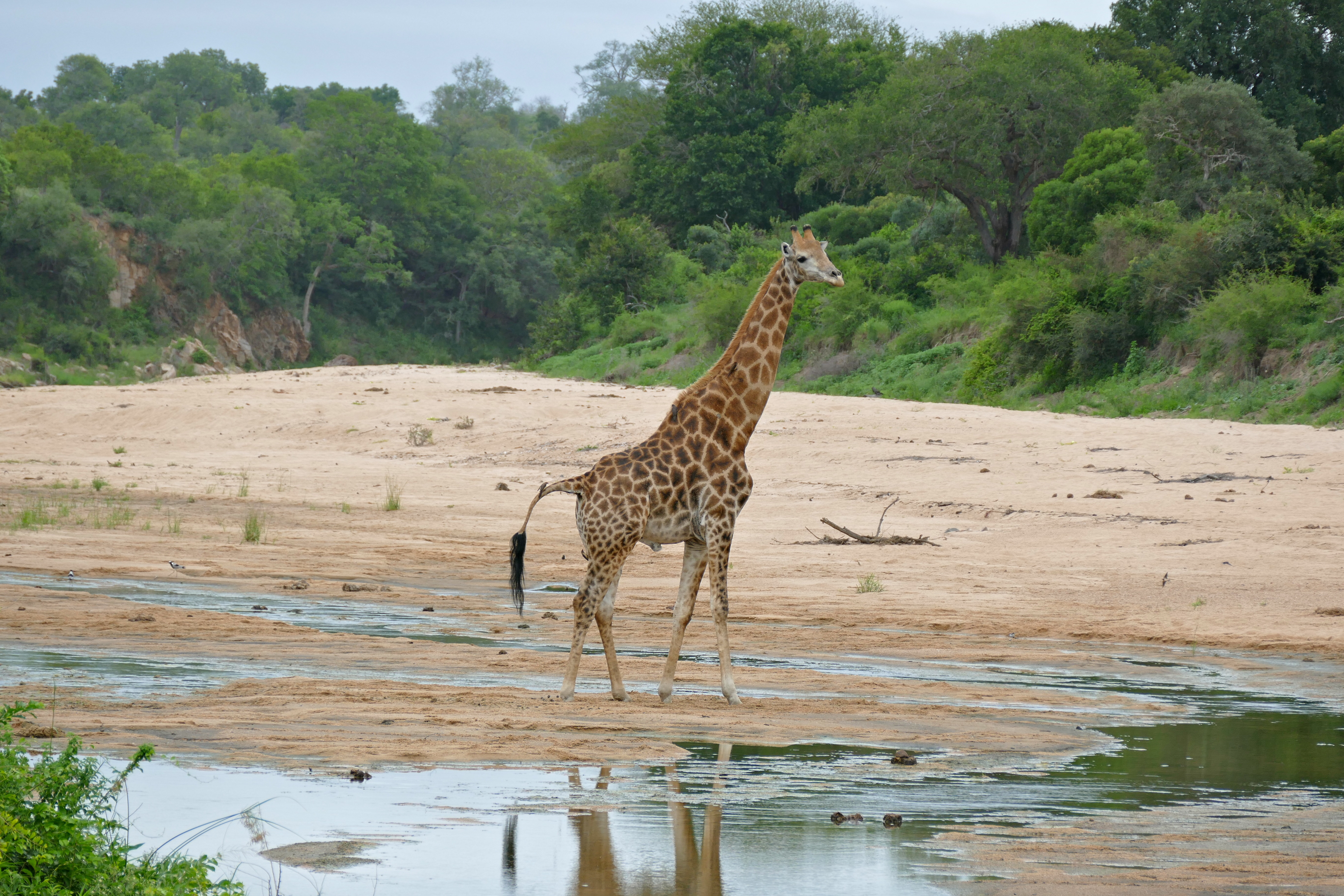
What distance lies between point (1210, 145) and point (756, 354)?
30.5 m

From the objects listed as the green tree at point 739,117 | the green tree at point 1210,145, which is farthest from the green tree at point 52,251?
the green tree at point 1210,145

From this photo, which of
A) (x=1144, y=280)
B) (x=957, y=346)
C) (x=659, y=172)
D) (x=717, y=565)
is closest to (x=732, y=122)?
(x=659, y=172)

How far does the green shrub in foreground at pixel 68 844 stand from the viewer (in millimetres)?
4051

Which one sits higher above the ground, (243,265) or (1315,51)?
(1315,51)

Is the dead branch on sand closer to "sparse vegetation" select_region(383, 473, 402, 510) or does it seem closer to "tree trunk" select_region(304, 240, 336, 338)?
"sparse vegetation" select_region(383, 473, 402, 510)

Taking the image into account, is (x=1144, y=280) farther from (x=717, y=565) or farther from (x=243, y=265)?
(x=243, y=265)

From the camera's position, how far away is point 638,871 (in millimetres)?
5086

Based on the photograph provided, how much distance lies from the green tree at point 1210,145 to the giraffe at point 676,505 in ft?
93.9

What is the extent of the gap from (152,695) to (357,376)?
33.1 metres

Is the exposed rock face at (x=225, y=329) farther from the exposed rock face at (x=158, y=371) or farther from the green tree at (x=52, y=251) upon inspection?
the green tree at (x=52, y=251)

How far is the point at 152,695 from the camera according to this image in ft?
26.3

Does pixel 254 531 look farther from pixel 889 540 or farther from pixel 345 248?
pixel 345 248

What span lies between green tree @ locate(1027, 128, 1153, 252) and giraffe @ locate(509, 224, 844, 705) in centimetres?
2920

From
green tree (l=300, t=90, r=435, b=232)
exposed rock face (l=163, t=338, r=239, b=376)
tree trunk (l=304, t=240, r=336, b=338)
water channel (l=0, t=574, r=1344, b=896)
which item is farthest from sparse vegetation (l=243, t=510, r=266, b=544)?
green tree (l=300, t=90, r=435, b=232)
